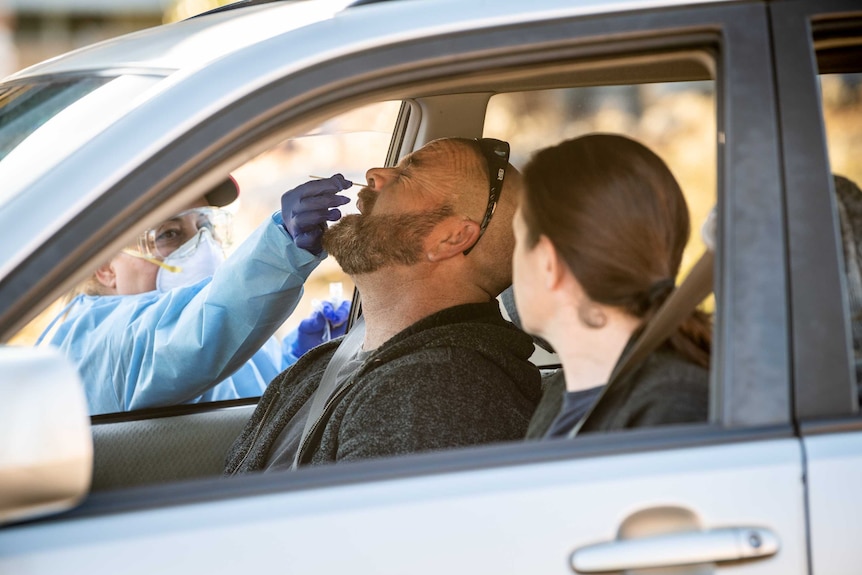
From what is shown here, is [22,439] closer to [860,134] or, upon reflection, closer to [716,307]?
A: [716,307]

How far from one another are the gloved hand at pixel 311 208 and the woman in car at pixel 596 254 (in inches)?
39.9

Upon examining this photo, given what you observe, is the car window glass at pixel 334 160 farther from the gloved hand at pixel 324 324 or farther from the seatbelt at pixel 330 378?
the seatbelt at pixel 330 378

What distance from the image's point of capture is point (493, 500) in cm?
129

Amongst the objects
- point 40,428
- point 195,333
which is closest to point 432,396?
point 195,333

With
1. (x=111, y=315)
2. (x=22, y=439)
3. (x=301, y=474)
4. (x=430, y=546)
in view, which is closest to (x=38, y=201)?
(x=22, y=439)

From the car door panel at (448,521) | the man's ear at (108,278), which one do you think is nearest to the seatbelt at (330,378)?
the man's ear at (108,278)

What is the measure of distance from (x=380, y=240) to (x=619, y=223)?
100 cm

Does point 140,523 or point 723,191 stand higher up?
point 723,191

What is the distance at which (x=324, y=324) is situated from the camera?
3340 millimetres

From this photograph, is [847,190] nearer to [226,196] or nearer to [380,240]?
[380,240]

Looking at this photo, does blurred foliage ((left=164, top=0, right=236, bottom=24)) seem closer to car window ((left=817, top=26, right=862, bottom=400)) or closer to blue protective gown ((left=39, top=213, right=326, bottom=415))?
blue protective gown ((left=39, top=213, right=326, bottom=415))

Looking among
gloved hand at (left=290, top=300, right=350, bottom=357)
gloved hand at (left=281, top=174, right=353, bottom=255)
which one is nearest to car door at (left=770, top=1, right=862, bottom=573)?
gloved hand at (left=281, top=174, right=353, bottom=255)

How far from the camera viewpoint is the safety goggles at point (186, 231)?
306cm

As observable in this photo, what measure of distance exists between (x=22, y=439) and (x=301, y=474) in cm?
34
